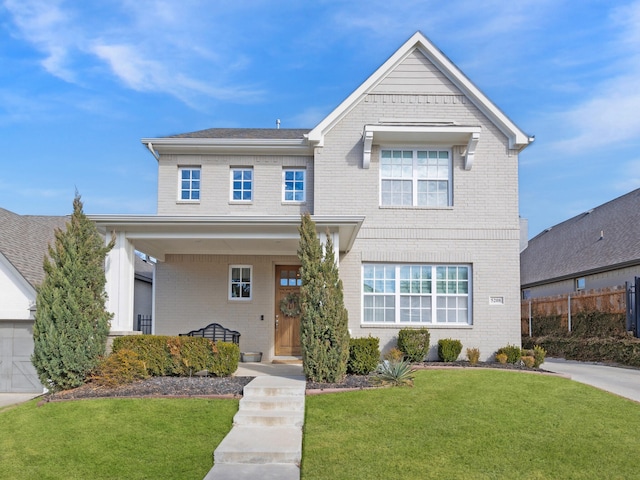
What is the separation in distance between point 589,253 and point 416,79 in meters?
12.9

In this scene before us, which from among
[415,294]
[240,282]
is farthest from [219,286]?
[415,294]

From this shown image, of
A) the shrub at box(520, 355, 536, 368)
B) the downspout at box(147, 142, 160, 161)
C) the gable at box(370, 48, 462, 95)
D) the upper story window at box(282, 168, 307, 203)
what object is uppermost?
the gable at box(370, 48, 462, 95)

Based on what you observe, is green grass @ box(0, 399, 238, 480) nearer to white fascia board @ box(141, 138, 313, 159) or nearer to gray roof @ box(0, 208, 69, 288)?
gray roof @ box(0, 208, 69, 288)

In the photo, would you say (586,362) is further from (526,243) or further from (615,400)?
(526,243)

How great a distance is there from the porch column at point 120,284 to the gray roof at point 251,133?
471cm

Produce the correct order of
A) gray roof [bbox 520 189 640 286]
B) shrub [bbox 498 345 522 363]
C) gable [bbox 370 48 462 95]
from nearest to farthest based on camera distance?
1. shrub [bbox 498 345 522 363]
2. gable [bbox 370 48 462 95]
3. gray roof [bbox 520 189 640 286]

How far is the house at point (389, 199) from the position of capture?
1536 centimetres

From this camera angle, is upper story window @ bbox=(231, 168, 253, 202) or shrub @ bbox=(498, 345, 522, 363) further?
upper story window @ bbox=(231, 168, 253, 202)

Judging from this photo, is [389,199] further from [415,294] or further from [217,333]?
[217,333]

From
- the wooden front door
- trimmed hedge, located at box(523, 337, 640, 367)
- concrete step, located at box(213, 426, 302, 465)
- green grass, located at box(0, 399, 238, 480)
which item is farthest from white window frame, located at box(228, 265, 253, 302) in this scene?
trimmed hedge, located at box(523, 337, 640, 367)

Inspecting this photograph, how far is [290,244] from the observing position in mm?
15164

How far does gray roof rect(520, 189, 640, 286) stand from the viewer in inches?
854

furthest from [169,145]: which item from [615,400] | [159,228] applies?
[615,400]

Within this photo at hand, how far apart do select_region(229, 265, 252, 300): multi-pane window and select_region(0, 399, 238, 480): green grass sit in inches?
278
